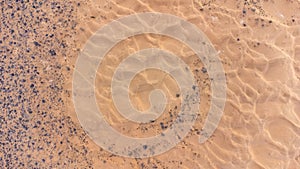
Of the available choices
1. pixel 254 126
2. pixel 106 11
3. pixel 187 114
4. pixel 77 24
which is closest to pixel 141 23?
pixel 106 11

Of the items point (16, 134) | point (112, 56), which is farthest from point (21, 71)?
point (112, 56)

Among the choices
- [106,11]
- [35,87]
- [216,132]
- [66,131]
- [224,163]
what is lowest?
[66,131]

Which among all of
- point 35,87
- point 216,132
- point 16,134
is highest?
point 216,132

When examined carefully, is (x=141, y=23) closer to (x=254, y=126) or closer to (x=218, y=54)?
→ (x=218, y=54)

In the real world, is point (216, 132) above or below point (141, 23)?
below

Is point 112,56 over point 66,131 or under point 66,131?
over

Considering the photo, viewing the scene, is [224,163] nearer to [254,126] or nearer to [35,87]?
[254,126]
